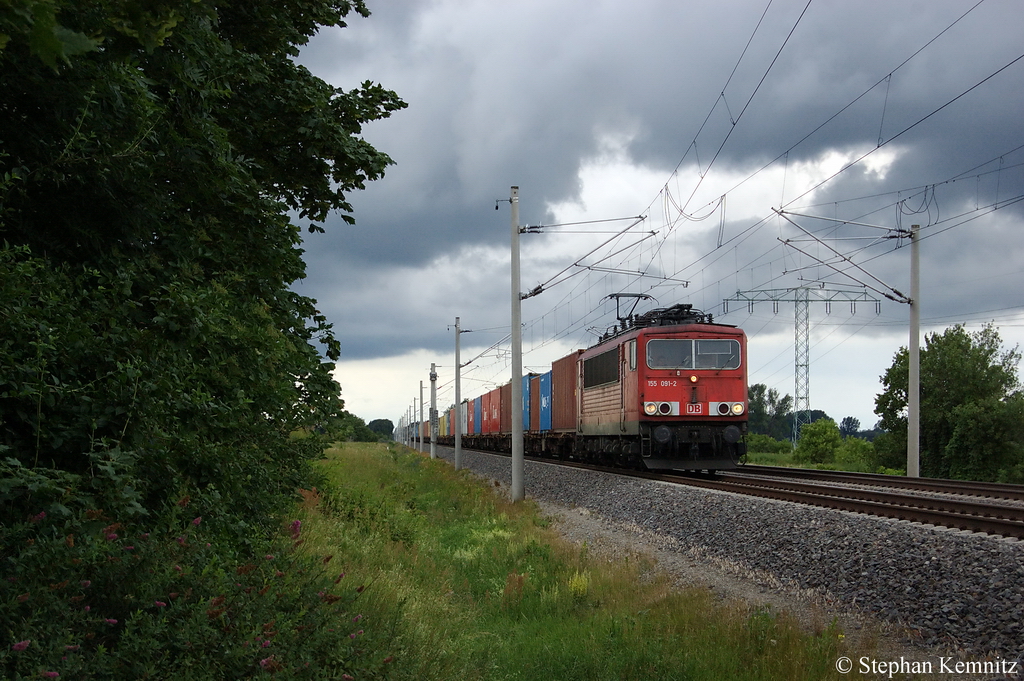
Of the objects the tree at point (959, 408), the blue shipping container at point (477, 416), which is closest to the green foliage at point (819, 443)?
the tree at point (959, 408)

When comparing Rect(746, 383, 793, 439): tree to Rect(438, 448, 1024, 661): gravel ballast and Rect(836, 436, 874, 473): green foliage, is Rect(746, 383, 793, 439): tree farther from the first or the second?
Rect(438, 448, 1024, 661): gravel ballast

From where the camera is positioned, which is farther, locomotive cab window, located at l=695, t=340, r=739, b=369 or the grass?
locomotive cab window, located at l=695, t=340, r=739, b=369

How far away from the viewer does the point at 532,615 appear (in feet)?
31.7

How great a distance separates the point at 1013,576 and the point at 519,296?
14412 millimetres

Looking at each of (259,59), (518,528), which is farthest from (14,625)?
(518,528)

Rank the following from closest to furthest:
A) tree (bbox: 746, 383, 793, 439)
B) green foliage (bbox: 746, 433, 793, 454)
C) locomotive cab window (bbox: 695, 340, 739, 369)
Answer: locomotive cab window (bbox: 695, 340, 739, 369)
green foliage (bbox: 746, 433, 793, 454)
tree (bbox: 746, 383, 793, 439)

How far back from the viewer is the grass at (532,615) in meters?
6.83

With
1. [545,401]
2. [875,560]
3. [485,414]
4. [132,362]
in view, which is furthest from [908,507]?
[485,414]

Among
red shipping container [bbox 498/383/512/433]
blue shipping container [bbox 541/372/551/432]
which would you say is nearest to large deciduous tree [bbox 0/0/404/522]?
blue shipping container [bbox 541/372/551/432]

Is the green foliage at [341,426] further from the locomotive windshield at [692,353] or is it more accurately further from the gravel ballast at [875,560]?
the locomotive windshield at [692,353]

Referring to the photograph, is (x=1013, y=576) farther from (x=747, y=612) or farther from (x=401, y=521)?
(x=401, y=521)

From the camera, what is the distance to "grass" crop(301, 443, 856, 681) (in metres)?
6.83

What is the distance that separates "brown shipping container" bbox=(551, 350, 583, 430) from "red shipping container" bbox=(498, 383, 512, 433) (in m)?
10.5

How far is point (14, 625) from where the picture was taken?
133 inches
